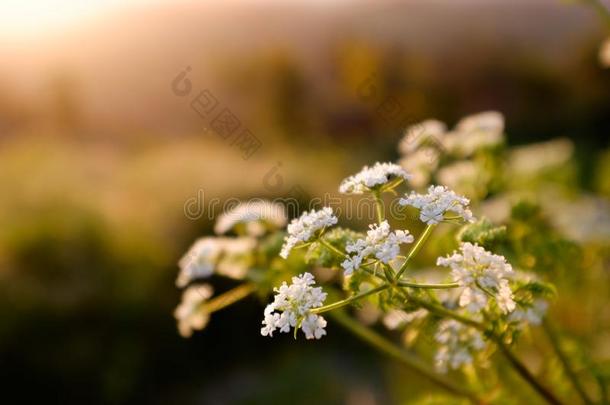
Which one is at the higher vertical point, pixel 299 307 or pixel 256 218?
pixel 256 218

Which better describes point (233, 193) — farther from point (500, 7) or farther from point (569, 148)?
point (500, 7)

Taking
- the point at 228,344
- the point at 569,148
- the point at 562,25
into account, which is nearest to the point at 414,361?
the point at 569,148

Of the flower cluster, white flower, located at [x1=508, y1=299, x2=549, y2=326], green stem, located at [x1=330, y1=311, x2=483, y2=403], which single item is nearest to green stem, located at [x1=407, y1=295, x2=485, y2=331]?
white flower, located at [x1=508, y1=299, x2=549, y2=326]

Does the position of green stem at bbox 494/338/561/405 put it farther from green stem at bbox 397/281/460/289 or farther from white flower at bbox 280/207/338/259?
white flower at bbox 280/207/338/259

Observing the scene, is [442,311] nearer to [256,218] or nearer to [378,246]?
[378,246]

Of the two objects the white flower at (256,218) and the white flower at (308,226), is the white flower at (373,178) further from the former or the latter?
the white flower at (256,218)

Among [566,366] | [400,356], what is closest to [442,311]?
[400,356]
